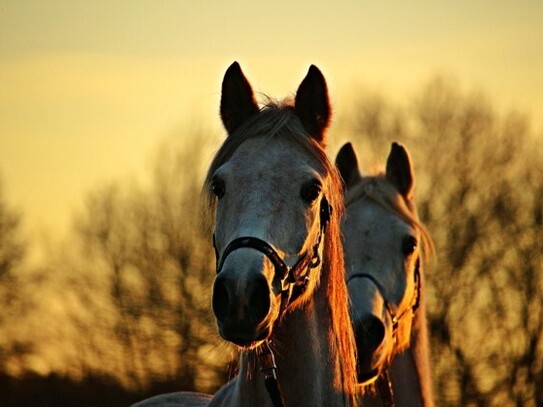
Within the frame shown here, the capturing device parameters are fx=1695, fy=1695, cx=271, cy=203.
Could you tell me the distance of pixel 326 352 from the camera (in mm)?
8031

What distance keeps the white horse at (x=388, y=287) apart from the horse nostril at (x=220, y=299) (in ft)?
9.83

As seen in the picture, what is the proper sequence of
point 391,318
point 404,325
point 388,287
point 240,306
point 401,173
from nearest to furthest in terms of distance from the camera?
point 240,306
point 391,318
point 388,287
point 404,325
point 401,173

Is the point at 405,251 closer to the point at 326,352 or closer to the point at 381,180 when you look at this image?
the point at 381,180

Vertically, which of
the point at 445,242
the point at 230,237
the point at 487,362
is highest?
the point at 230,237

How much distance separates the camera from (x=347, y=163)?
11.7m

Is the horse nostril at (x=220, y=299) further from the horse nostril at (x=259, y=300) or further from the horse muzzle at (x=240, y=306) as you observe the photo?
the horse nostril at (x=259, y=300)

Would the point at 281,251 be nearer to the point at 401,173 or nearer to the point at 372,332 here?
the point at 372,332

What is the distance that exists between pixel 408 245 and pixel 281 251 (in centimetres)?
346

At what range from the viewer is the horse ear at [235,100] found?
8422 mm

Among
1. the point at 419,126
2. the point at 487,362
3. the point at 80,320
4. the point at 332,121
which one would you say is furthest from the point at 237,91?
the point at 80,320

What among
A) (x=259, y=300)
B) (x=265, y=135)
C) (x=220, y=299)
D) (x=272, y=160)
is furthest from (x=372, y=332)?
(x=220, y=299)

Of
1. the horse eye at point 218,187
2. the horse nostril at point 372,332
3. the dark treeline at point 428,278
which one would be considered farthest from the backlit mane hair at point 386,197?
the dark treeline at point 428,278

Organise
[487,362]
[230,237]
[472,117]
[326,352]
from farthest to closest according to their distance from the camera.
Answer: [472,117] → [487,362] → [326,352] → [230,237]

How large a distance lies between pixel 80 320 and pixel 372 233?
31560mm
